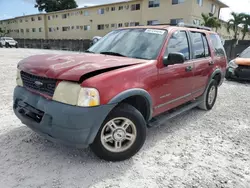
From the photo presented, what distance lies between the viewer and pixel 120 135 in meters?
2.81

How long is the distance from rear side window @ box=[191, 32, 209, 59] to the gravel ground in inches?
58.5

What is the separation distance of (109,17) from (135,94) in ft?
103

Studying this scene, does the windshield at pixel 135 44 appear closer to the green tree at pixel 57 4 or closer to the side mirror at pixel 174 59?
the side mirror at pixel 174 59

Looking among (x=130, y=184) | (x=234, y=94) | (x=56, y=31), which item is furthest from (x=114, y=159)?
(x=56, y=31)

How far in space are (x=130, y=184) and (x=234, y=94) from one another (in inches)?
231

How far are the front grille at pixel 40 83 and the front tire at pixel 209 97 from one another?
3584 mm

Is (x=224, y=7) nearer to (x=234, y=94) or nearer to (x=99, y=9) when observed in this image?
(x=99, y=9)

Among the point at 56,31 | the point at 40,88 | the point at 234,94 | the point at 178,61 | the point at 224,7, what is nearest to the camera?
the point at 40,88

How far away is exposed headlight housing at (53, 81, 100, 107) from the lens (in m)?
2.34

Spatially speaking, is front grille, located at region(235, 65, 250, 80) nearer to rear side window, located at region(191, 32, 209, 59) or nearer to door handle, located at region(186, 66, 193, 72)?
rear side window, located at region(191, 32, 209, 59)

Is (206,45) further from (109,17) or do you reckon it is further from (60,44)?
(60,44)

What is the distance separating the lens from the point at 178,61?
3.09 metres

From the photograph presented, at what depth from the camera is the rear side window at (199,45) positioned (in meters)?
4.18

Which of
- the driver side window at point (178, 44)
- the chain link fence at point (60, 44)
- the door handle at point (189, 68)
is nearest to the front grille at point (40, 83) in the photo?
the driver side window at point (178, 44)
